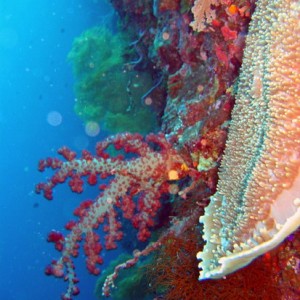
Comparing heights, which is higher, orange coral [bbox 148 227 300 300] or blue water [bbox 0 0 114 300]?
orange coral [bbox 148 227 300 300]

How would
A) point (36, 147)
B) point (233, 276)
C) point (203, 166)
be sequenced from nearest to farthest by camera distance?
point (233, 276), point (203, 166), point (36, 147)

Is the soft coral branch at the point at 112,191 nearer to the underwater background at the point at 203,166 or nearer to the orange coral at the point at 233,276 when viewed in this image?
the underwater background at the point at 203,166

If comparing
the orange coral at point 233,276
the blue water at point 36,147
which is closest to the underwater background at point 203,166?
the orange coral at point 233,276

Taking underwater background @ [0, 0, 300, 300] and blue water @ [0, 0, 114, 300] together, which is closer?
underwater background @ [0, 0, 300, 300]

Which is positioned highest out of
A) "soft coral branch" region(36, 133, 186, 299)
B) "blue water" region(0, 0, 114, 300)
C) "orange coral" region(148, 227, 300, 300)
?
"soft coral branch" region(36, 133, 186, 299)

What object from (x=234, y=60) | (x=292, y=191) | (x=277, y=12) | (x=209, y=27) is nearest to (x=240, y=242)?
(x=292, y=191)

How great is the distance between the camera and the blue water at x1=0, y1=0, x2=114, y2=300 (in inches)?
1524

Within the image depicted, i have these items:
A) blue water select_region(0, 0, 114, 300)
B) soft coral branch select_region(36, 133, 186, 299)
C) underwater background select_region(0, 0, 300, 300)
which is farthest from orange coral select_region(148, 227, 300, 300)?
blue water select_region(0, 0, 114, 300)

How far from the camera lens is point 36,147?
4559 cm

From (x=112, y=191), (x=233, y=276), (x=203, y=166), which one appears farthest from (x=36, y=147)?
(x=233, y=276)

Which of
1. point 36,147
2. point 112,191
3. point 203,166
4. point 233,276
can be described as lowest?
point 36,147

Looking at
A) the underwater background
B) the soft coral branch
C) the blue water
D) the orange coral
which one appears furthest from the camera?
the blue water

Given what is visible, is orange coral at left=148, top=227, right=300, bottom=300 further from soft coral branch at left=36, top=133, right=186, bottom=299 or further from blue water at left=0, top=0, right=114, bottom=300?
blue water at left=0, top=0, right=114, bottom=300

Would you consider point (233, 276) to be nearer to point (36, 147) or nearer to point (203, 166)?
point (203, 166)
